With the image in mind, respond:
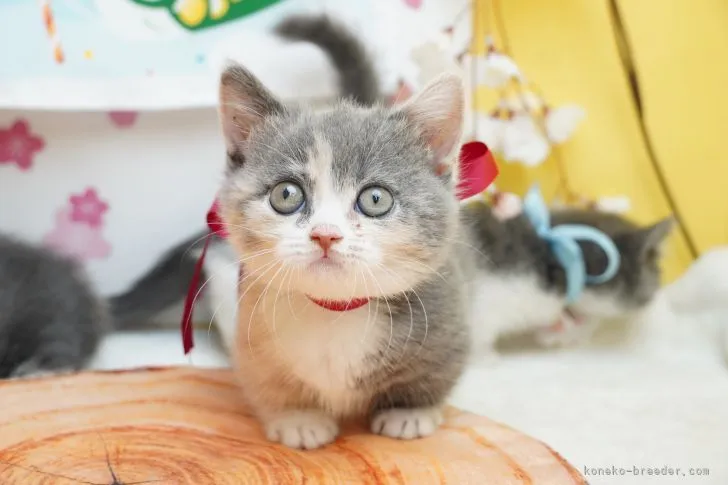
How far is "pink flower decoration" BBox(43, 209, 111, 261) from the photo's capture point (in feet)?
4.52

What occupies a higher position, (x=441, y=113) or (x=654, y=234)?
(x=441, y=113)

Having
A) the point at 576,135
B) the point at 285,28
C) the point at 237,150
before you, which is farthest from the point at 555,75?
the point at 237,150

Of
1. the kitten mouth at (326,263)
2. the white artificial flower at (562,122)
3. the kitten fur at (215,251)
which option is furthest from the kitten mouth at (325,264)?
the white artificial flower at (562,122)

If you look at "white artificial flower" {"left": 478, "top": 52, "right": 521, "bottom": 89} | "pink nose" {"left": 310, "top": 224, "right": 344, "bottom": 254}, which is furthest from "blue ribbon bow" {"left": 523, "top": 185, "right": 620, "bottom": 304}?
"pink nose" {"left": 310, "top": 224, "right": 344, "bottom": 254}

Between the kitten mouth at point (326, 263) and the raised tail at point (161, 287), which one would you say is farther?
the raised tail at point (161, 287)

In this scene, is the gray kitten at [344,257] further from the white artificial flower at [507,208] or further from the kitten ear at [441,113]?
the white artificial flower at [507,208]

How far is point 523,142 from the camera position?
4.93 feet

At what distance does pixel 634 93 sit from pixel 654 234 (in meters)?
0.40

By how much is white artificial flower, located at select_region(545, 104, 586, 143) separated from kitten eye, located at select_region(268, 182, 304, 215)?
91 cm

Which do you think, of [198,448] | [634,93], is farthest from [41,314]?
A: [634,93]

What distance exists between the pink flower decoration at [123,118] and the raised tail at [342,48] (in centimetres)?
33

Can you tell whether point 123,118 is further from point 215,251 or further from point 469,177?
point 469,177

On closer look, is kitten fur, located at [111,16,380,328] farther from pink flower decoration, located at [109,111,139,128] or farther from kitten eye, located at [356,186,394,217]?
kitten eye, located at [356,186,394,217]

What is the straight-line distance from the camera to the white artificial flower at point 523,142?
4.91 ft
